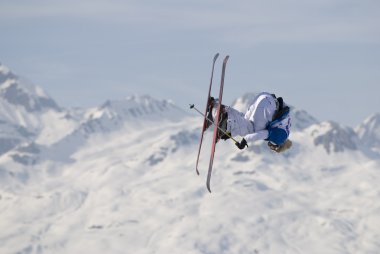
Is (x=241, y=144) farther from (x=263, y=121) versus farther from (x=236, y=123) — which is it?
(x=263, y=121)

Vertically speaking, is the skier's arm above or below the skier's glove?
below

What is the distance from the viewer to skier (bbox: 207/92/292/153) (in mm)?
28163

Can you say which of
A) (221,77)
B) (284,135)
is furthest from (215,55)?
(284,135)

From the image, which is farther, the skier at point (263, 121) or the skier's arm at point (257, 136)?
the skier at point (263, 121)

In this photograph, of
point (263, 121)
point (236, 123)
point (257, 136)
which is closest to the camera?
point (257, 136)

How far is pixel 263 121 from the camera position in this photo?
28.6m

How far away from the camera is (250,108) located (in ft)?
94.5

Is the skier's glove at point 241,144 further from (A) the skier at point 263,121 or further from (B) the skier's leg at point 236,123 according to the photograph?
(B) the skier's leg at point 236,123

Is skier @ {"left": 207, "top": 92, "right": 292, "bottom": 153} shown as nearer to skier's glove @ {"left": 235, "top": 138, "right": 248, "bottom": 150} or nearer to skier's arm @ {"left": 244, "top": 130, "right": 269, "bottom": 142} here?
skier's arm @ {"left": 244, "top": 130, "right": 269, "bottom": 142}

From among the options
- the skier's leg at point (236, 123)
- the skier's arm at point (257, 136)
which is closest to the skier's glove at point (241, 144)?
the skier's arm at point (257, 136)

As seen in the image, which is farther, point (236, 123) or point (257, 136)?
point (236, 123)

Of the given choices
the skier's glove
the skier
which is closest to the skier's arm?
the skier

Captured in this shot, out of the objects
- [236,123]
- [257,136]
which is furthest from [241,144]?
[236,123]

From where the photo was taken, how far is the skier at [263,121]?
28.2 metres
